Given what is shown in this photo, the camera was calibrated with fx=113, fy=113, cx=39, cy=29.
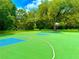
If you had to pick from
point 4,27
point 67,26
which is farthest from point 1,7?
point 67,26

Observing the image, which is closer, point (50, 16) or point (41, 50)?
point (41, 50)

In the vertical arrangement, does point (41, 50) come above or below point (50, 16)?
below

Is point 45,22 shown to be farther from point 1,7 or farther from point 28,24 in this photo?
point 1,7

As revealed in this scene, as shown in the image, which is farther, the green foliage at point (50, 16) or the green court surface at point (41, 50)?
the green foliage at point (50, 16)

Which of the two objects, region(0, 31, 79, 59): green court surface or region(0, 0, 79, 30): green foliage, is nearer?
region(0, 31, 79, 59): green court surface

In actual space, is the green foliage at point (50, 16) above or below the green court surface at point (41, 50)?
above

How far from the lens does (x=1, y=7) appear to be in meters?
14.7

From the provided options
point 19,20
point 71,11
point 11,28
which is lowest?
point 11,28

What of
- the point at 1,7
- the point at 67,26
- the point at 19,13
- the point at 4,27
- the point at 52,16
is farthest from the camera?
the point at 19,13

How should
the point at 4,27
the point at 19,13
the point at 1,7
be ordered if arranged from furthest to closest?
the point at 19,13, the point at 4,27, the point at 1,7

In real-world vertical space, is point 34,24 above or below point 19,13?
below

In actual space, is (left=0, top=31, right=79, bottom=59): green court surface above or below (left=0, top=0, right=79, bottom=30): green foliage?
below

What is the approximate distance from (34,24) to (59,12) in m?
5.93

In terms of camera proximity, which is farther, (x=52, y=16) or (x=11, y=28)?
(x=52, y=16)
